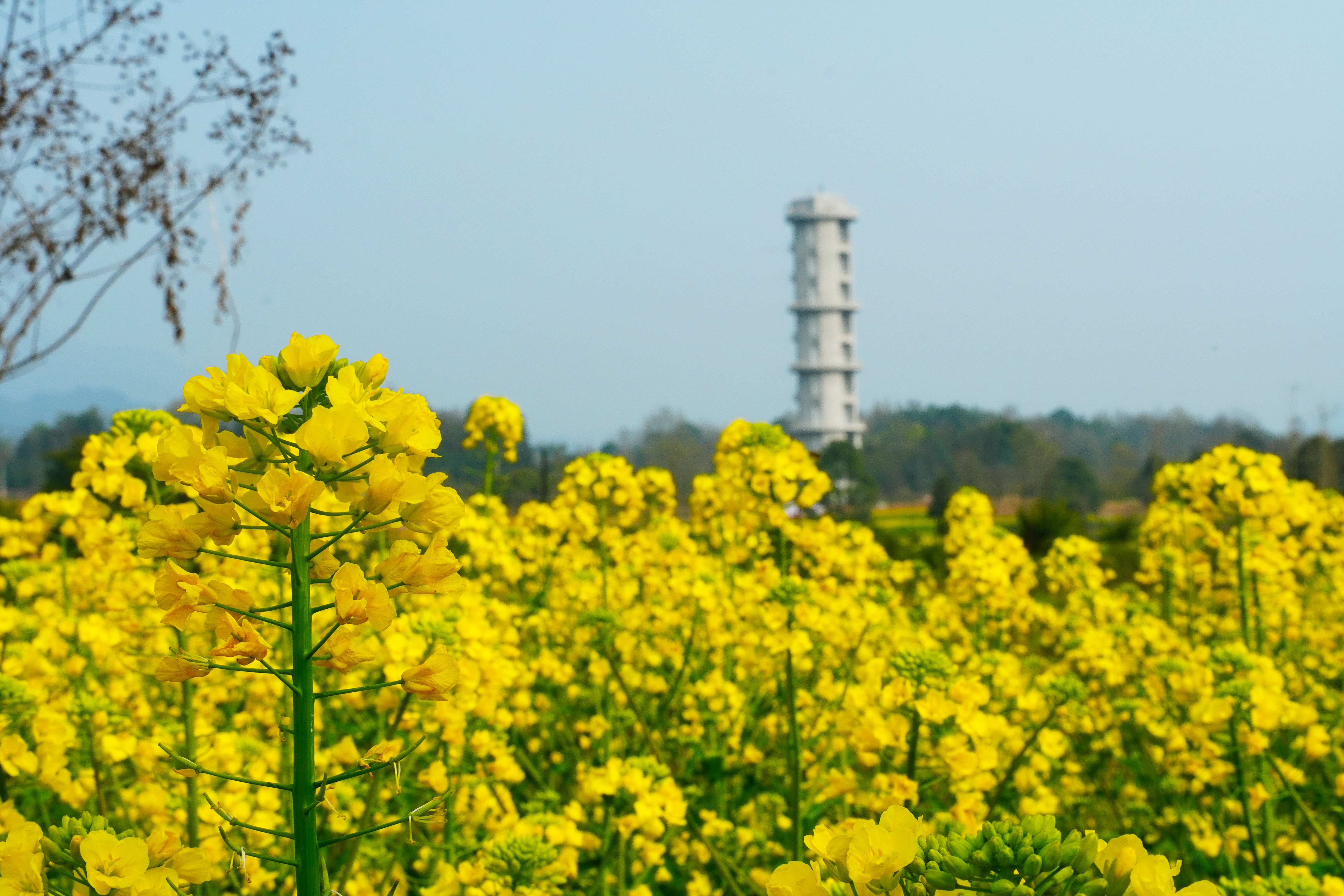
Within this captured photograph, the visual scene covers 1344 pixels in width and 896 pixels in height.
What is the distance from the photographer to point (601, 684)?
4.43 meters

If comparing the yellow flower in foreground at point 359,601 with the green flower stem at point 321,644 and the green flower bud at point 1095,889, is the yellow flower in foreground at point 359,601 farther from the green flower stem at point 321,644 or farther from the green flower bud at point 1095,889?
the green flower bud at point 1095,889

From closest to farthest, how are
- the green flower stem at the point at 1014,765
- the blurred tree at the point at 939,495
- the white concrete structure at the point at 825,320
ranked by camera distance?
1. the green flower stem at the point at 1014,765
2. the blurred tree at the point at 939,495
3. the white concrete structure at the point at 825,320

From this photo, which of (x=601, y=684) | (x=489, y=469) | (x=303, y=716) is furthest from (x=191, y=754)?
(x=489, y=469)

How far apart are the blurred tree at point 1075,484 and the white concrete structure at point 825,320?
124 ft

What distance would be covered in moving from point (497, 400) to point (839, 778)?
10.7 ft

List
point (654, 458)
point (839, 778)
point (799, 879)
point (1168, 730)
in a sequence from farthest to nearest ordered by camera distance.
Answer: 1. point (654, 458)
2. point (1168, 730)
3. point (839, 778)
4. point (799, 879)

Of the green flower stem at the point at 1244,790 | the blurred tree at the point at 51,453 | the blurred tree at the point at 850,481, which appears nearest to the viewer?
the green flower stem at the point at 1244,790

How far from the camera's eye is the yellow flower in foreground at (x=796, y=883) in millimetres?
1085

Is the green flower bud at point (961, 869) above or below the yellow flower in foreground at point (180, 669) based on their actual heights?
below

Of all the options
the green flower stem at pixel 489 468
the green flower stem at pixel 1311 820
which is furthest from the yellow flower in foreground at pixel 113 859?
the green flower stem at pixel 489 468

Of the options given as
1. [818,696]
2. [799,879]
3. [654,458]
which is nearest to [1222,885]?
[818,696]

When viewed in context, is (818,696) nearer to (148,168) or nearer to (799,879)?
(799,879)

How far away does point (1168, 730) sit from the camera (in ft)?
14.8

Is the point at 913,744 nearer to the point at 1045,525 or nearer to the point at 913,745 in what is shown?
the point at 913,745
